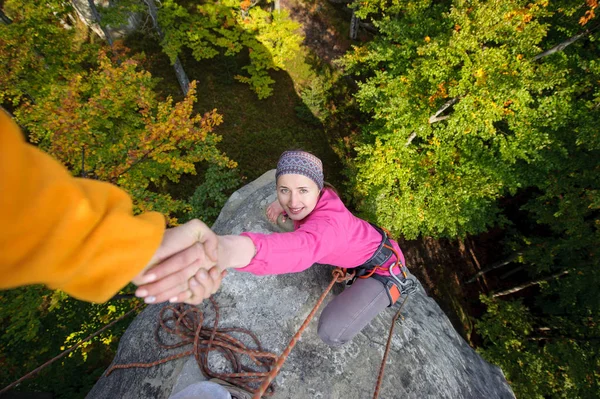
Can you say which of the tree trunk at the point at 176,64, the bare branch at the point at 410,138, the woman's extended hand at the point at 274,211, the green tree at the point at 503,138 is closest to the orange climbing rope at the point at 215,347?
the woman's extended hand at the point at 274,211

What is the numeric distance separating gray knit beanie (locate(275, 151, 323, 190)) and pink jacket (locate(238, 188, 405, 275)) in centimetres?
22

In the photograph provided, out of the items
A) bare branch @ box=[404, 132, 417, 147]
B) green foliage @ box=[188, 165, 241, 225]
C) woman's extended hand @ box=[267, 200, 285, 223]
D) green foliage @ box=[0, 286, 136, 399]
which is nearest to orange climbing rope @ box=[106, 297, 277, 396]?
woman's extended hand @ box=[267, 200, 285, 223]

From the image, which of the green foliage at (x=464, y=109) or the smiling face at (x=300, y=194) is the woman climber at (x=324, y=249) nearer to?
the smiling face at (x=300, y=194)

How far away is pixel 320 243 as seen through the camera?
2.15 meters

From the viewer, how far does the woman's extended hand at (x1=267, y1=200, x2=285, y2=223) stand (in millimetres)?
3680

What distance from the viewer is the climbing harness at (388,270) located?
326cm

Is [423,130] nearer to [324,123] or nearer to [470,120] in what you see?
[470,120]

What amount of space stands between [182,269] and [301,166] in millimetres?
1699

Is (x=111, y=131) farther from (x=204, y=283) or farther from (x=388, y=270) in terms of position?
(x=388, y=270)

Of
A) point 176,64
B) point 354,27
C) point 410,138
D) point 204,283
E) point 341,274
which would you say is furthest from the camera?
point 354,27

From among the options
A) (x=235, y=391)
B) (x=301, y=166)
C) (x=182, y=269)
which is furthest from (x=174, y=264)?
(x=301, y=166)

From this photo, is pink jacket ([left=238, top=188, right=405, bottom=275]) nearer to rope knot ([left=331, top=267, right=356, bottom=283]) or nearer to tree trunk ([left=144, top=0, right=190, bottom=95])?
rope knot ([left=331, top=267, right=356, bottom=283])

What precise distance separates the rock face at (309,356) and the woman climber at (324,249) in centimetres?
28

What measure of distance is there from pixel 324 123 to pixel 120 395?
12.2 meters
